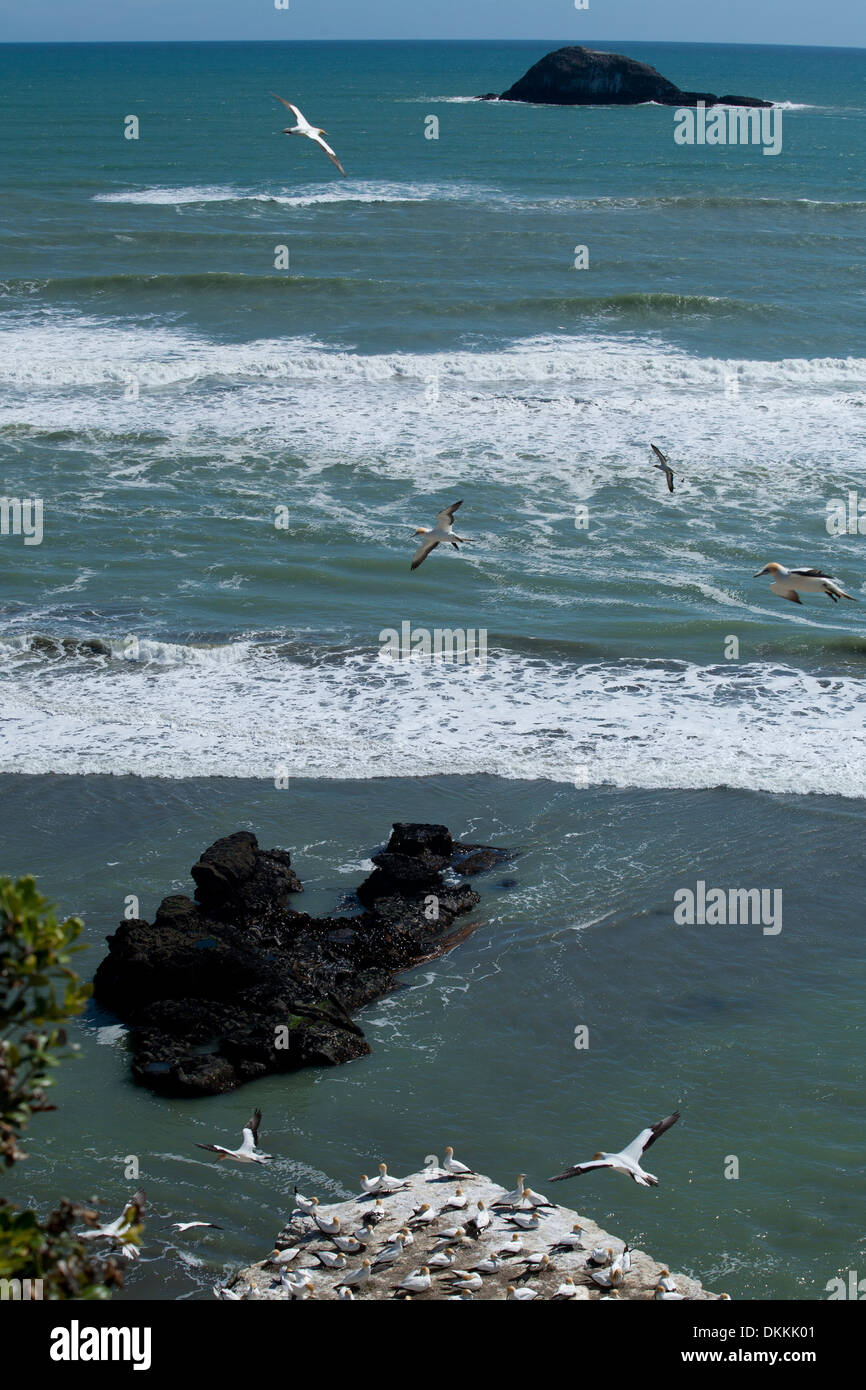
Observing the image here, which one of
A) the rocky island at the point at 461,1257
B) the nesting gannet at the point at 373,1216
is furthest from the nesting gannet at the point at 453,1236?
the nesting gannet at the point at 373,1216

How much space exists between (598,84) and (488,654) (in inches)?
3760

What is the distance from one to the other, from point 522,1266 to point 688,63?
211556 millimetres

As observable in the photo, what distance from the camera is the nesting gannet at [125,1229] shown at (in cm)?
458

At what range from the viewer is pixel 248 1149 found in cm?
882

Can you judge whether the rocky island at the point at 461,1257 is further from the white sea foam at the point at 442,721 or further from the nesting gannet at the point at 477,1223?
the white sea foam at the point at 442,721

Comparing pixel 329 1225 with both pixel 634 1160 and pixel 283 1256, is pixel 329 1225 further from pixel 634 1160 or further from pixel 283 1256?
pixel 634 1160

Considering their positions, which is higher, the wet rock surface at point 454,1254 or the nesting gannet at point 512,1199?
the nesting gannet at point 512,1199

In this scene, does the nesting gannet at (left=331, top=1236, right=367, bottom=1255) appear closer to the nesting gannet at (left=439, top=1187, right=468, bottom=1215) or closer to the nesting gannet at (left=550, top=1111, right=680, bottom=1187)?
the nesting gannet at (left=439, top=1187, right=468, bottom=1215)

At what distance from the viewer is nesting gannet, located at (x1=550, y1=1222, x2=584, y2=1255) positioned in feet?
25.5

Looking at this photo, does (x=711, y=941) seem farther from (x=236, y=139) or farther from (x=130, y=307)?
(x=236, y=139)

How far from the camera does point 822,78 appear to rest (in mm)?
167500

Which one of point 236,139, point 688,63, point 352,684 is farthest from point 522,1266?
point 688,63

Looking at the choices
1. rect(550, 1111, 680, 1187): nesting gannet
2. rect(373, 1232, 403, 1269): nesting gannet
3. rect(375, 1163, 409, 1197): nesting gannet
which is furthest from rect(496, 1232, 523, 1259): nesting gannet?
rect(375, 1163, 409, 1197): nesting gannet

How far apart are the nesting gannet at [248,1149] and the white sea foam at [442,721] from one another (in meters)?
6.25
